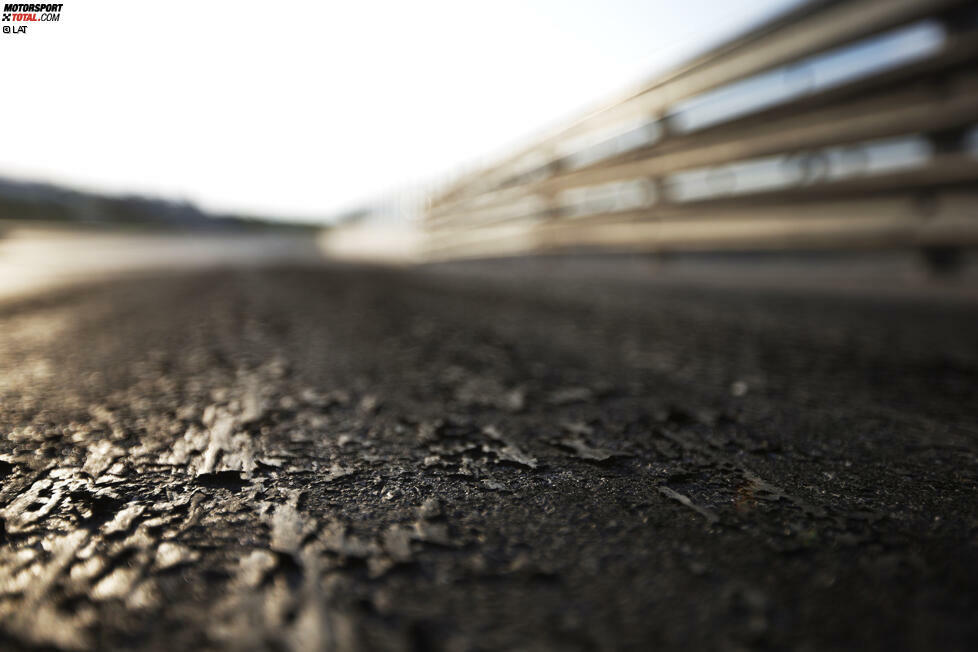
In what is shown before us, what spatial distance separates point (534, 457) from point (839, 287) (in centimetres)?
246

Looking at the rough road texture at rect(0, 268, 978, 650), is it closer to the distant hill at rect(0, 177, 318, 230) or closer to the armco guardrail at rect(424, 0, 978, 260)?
the armco guardrail at rect(424, 0, 978, 260)

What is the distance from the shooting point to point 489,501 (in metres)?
0.56

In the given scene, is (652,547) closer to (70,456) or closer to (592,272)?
(70,456)

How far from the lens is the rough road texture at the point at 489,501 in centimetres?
38

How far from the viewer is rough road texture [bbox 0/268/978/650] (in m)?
0.38

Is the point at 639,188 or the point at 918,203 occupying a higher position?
the point at 639,188

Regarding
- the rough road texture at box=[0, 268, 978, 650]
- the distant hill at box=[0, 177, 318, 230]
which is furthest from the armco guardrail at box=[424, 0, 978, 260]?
the distant hill at box=[0, 177, 318, 230]

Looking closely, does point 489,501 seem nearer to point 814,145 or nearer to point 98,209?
point 814,145

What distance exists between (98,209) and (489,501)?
16969 mm

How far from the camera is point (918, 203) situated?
2238mm

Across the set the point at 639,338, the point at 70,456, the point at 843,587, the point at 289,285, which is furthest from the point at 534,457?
the point at 289,285

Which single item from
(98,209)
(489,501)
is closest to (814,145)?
(489,501)

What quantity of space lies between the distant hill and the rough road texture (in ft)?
42.1

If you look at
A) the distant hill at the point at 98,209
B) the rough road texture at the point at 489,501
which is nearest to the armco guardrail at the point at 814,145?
the rough road texture at the point at 489,501
